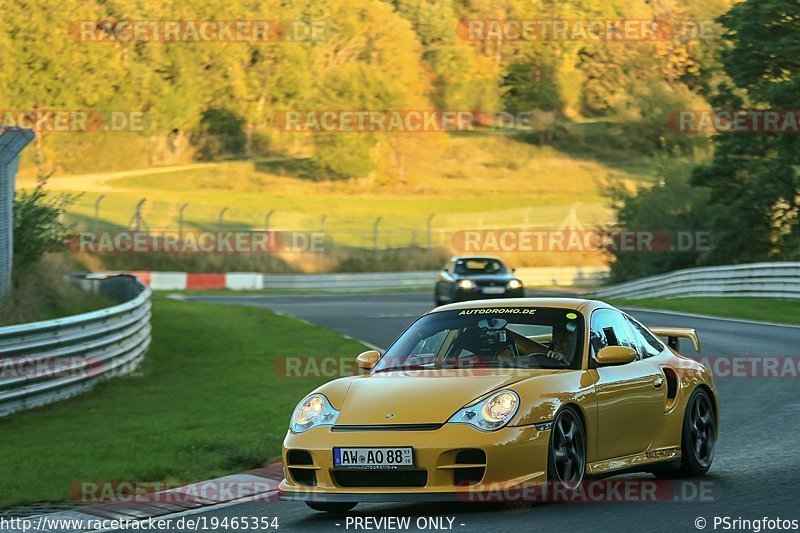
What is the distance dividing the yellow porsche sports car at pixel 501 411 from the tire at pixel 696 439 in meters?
0.01

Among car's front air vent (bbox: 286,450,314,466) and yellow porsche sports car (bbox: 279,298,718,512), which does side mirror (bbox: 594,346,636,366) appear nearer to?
yellow porsche sports car (bbox: 279,298,718,512)

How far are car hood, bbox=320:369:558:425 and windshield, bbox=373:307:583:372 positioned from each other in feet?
0.83

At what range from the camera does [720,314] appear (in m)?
29.9

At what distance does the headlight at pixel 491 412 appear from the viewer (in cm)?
804

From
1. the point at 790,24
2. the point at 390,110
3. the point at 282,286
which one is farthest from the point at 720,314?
the point at 390,110

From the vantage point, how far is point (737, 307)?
1241 inches

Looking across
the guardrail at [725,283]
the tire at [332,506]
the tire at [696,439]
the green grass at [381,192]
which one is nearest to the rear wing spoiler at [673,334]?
the tire at [696,439]

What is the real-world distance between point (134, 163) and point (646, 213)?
56075 mm

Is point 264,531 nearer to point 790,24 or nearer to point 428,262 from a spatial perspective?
point 790,24

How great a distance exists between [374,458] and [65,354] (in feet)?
29.2
